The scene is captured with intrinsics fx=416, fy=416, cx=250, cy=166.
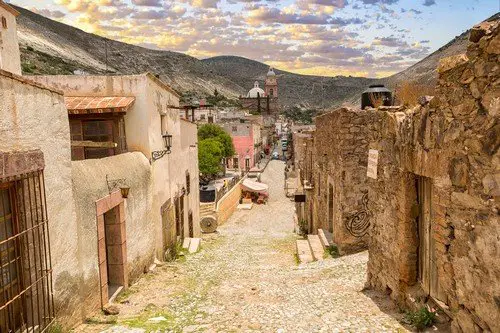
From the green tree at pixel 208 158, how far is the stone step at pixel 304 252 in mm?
25531

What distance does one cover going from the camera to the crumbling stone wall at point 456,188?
3.42 metres

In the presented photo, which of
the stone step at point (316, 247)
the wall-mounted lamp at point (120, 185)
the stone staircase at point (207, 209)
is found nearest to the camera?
the wall-mounted lamp at point (120, 185)

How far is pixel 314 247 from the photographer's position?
11453 mm

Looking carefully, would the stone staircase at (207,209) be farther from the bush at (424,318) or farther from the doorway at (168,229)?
the bush at (424,318)

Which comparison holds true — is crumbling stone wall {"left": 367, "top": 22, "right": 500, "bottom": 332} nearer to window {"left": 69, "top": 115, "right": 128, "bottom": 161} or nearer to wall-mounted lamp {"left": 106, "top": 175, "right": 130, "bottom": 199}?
wall-mounted lamp {"left": 106, "top": 175, "right": 130, "bottom": 199}

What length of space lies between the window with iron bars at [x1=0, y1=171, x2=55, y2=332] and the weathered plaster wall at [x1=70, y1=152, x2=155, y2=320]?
749 millimetres

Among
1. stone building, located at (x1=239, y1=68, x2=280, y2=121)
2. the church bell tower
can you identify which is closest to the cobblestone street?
stone building, located at (x1=239, y1=68, x2=280, y2=121)

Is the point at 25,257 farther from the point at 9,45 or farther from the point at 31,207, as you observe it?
the point at 9,45

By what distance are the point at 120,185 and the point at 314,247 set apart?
5.84 metres

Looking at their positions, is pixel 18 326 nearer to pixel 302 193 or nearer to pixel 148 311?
pixel 148 311

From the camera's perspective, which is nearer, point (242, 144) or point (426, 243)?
point (426, 243)

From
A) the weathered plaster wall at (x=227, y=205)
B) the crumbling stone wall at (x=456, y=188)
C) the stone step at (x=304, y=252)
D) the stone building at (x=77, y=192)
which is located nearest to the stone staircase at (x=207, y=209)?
the weathered plaster wall at (x=227, y=205)

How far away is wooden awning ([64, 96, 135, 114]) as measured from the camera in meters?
8.94

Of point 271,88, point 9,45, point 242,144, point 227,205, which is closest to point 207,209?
point 227,205
